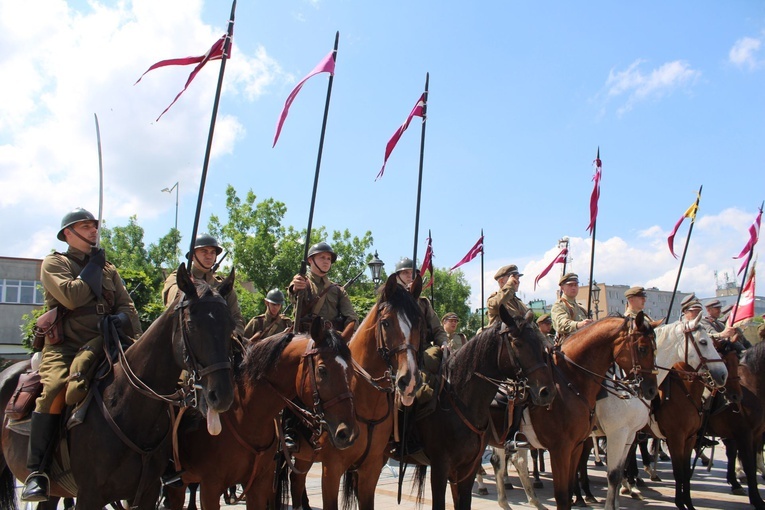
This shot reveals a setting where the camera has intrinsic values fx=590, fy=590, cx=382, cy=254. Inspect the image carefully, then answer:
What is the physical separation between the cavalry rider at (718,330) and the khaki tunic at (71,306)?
9180mm

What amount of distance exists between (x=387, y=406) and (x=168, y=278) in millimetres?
2685

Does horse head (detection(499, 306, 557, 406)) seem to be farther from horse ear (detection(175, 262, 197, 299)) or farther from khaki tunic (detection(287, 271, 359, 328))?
horse ear (detection(175, 262, 197, 299))

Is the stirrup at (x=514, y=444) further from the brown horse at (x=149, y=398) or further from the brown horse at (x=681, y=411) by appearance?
the brown horse at (x=149, y=398)

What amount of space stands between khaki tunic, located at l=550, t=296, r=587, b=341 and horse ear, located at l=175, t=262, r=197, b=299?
695cm

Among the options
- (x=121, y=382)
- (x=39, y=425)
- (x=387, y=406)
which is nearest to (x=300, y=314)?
(x=387, y=406)

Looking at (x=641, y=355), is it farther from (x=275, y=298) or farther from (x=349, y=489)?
(x=275, y=298)

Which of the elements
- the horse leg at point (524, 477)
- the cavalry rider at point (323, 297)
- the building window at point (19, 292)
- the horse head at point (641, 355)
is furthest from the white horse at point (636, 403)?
the building window at point (19, 292)

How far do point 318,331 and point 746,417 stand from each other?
8.66 metres

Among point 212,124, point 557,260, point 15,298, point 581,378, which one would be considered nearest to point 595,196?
point 557,260

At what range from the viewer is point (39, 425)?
4.95m

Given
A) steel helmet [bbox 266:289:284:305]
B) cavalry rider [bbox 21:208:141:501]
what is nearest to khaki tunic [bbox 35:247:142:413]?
cavalry rider [bbox 21:208:141:501]

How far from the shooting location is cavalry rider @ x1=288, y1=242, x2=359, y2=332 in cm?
735

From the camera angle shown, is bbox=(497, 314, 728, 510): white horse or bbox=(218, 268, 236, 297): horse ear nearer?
bbox=(218, 268, 236, 297): horse ear

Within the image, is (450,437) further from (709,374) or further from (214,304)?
(709,374)
